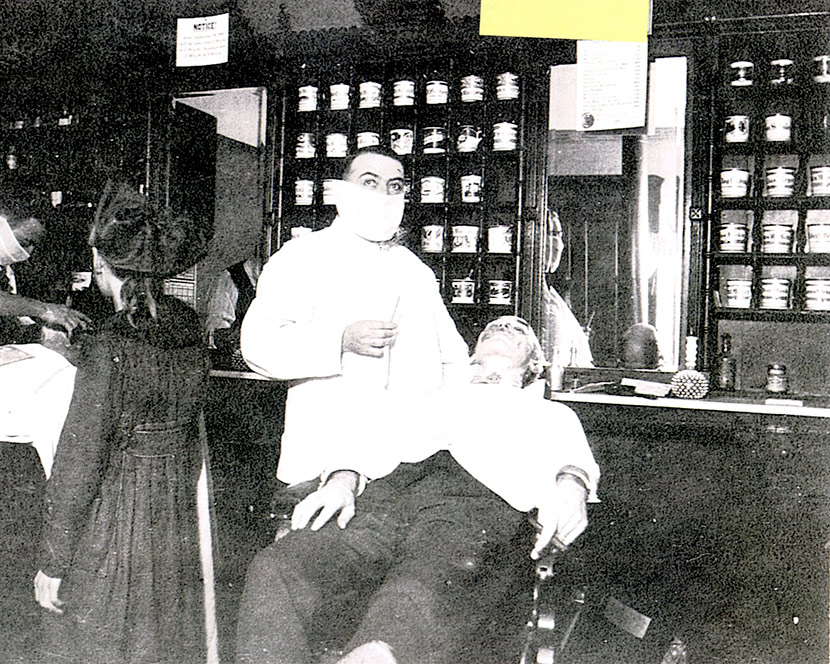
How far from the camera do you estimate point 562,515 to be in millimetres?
1465

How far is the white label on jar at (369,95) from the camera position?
254 cm

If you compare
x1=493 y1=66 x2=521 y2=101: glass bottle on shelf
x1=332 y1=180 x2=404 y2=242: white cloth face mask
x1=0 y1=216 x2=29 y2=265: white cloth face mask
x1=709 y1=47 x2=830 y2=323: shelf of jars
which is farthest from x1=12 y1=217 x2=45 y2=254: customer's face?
x1=709 y1=47 x2=830 y2=323: shelf of jars

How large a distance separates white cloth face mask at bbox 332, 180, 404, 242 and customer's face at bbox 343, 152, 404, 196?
0.01 m

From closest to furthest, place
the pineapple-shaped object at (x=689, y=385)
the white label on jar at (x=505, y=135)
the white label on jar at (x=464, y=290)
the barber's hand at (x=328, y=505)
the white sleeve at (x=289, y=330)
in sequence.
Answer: the barber's hand at (x=328, y=505)
the white sleeve at (x=289, y=330)
the pineapple-shaped object at (x=689, y=385)
the white label on jar at (x=464, y=290)
the white label on jar at (x=505, y=135)

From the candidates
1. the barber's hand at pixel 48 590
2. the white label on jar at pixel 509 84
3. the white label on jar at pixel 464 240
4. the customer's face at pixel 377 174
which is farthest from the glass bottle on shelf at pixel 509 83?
the barber's hand at pixel 48 590

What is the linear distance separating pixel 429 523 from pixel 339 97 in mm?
1639

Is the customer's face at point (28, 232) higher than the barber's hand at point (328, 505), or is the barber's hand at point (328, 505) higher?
the customer's face at point (28, 232)

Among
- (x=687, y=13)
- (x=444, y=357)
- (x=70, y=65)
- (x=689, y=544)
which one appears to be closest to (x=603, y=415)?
(x=689, y=544)

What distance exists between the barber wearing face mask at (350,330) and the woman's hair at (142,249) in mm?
185

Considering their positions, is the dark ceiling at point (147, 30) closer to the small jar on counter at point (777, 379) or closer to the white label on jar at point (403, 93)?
the white label on jar at point (403, 93)

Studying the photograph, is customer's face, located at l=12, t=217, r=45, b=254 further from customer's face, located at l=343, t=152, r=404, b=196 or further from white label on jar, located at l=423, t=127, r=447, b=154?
white label on jar, located at l=423, t=127, r=447, b=154

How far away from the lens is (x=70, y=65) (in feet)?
6.52

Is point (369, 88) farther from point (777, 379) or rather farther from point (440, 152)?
point (777, 379)

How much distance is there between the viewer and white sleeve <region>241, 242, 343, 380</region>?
1525mm
